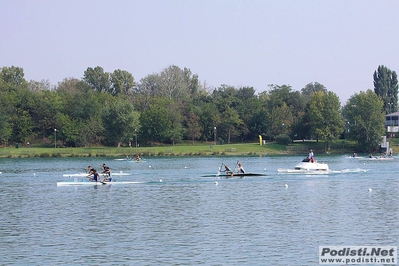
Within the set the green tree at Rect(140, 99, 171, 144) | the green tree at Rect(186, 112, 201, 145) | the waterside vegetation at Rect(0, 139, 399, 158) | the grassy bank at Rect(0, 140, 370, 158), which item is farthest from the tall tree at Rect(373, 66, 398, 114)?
the green tree at Rect(140, 99, 171, 144)

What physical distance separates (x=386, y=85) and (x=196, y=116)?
141 feet

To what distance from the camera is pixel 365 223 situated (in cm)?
3022

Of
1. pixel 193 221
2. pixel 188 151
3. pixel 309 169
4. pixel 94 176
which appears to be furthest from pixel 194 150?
pixel 193 221

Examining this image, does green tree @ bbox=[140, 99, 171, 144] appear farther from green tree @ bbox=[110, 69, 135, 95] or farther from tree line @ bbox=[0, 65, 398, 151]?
green tree @ bbox=[110, 69, 135, 95]

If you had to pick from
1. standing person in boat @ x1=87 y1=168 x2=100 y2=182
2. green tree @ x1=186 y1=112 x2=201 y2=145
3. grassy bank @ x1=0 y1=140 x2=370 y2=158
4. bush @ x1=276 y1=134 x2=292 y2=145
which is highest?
green tree @ x1=186 y1=112 x2=201 y2=145

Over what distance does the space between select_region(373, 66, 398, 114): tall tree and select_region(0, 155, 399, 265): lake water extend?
9217cm

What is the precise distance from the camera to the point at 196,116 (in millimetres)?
129750

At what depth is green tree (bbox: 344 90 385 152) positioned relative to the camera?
364ft

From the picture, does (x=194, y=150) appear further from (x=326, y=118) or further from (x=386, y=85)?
(x=386, y=85)

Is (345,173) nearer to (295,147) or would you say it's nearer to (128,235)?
(128,235)

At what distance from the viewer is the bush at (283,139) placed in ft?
381

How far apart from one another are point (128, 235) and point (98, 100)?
106146 mm

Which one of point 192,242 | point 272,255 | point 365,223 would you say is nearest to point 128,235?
point 192,242

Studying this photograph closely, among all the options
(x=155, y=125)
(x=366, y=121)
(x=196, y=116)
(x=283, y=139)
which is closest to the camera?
(x=366, y=121)
